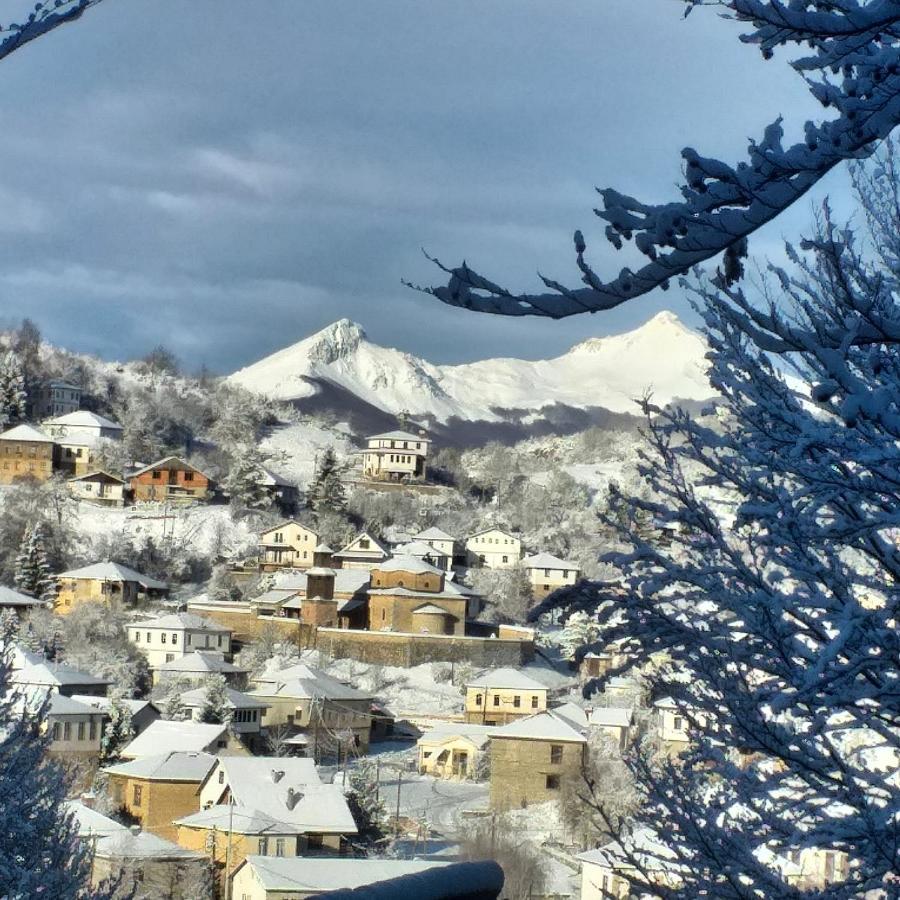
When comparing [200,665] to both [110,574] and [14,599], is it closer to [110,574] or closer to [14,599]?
[14,599]

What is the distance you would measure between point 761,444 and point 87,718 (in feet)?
119

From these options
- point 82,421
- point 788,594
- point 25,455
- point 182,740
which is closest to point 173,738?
point 182,740

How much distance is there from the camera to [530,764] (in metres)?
38.1

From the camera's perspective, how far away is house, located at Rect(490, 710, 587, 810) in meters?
37.8

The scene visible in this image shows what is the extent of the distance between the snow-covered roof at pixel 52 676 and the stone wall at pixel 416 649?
1152cm

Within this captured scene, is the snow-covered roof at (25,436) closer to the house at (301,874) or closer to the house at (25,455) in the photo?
the house at (25,455)

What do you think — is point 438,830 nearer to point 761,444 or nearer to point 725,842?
point 725,842

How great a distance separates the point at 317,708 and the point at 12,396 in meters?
43.2

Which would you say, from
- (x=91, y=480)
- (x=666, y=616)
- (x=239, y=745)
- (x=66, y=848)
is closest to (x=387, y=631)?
(x=239, y=745)

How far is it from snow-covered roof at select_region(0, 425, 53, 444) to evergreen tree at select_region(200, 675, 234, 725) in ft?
104

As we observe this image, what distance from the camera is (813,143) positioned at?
3162mm

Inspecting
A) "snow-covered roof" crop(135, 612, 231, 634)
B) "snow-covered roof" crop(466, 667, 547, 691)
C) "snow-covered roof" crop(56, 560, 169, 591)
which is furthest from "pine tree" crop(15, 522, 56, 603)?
"snow-covered roof" crop(466, 667, 547, 691)

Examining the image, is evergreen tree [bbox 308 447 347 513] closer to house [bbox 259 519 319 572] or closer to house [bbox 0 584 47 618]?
house [bbox 259 519 319 572]

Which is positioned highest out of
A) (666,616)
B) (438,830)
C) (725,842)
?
(666,616)
